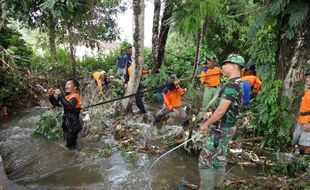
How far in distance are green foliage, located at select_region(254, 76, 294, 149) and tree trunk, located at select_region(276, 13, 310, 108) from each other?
0.45 feet

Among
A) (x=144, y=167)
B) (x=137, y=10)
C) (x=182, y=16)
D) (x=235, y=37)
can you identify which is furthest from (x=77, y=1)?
(x=235, y=37)

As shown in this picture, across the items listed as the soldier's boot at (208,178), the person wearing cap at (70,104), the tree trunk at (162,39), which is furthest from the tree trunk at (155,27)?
the soldier's boot at (208,178)

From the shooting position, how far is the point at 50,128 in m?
8.56

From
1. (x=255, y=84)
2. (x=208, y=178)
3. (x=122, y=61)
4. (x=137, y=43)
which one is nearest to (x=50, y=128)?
(x=137, y=43)

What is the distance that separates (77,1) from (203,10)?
3.93 m

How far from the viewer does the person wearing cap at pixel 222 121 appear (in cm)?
408

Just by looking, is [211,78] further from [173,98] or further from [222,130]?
[222,130]

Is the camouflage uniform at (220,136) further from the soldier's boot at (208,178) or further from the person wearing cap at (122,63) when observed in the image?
the person wearing cap at (122,63)

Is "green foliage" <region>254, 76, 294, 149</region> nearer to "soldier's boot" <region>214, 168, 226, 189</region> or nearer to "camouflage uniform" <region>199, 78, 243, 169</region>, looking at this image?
"soldier's boot" <region>214, 168, 226, 189</region>

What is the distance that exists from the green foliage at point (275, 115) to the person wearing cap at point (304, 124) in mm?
231

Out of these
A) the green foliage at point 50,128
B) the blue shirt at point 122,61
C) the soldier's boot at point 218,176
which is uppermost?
the blue shirt at point 122,61

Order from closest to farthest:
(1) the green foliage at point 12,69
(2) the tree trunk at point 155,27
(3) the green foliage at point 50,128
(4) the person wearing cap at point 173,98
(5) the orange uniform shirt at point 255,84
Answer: (5) the orange uniform shirt at point 255,84
(3) the green foliage at point 50,128
(4) the person wearing cap at point 173,98
(1) the green foliage at point 12,69
(2) the tree trunk at point 155,27

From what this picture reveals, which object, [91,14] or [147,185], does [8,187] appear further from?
[91,14]

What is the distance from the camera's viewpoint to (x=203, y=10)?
22.0 ft
